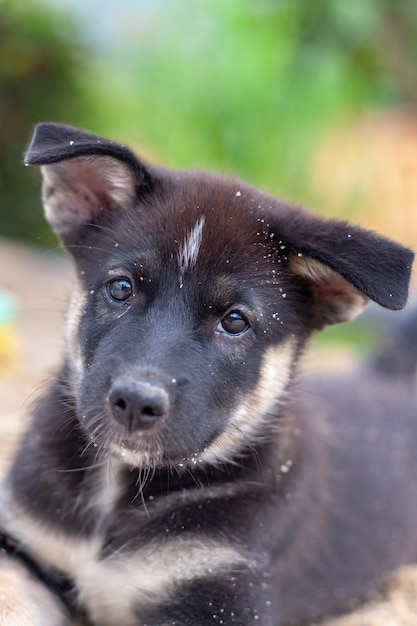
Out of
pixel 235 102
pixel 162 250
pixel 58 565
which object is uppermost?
pixel 162 250

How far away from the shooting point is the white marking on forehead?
10.4ft

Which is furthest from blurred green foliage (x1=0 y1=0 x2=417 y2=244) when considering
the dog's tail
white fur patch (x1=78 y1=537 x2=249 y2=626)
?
white fur patch (x1=78 y1=537 x2=249 y2=626)

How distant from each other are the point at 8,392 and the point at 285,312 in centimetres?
297

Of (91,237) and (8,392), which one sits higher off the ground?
(91,237)

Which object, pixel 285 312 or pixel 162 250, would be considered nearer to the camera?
pixel 162 250

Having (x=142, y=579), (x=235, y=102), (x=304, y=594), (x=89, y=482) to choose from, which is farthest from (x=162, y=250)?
(x=235, y=102)

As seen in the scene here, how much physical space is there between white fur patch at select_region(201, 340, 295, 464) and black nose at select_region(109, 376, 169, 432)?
52 cm

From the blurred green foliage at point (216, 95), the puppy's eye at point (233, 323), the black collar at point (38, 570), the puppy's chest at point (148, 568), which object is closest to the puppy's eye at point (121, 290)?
the puppy's eye at point (233, 323)

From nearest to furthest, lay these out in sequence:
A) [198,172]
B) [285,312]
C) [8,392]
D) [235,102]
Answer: [285,312] < [198,172] < [8,392] < [235,102]

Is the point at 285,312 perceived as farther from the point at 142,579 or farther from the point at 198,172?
the point at 142,579

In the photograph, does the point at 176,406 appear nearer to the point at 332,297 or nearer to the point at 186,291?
the point at 186,291

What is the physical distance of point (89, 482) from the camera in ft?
11.7

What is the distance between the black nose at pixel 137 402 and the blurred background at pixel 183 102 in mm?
6521

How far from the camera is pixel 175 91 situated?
11.4 m
